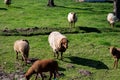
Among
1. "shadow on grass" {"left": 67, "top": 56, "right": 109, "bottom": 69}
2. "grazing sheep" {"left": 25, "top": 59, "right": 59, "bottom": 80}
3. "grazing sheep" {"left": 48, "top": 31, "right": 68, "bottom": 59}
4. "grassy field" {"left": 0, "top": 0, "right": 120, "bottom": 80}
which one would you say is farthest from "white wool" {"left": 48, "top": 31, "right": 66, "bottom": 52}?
"grazing sheep" {"left": 25, "top": 59, "right": 59, "bottom": 80}

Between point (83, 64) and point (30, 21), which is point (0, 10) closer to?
point (30, 21)

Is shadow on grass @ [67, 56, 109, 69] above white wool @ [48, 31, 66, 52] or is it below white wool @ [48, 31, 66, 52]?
below

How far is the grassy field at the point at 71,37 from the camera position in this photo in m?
23.2

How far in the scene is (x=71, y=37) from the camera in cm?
3086

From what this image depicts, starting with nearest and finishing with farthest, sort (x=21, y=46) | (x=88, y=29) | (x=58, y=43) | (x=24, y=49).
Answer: (x=24, y=49), (x=21, y=46), (x=58, y=43), (x=88, y=29)

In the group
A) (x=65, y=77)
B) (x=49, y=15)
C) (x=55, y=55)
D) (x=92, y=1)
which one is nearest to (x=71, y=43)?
(x=55, y=55)

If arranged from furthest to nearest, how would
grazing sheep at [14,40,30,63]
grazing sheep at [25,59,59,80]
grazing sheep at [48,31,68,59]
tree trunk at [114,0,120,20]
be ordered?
tree trunk at [114,0,120,20] → grazing sheep at [48,31,68,59] → grazing sheep at [14,40,30,63] → grazing sheep at [25,59,59,80]

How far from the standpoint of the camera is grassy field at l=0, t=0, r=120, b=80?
2325 centimetres

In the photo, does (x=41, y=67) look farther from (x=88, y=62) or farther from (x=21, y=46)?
(x=88, y=62)

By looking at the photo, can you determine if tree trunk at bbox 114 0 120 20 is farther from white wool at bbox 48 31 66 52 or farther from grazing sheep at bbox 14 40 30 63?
grazing sheep at bbox 14 40 30 63

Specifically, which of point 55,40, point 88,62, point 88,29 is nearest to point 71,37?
point 88,29

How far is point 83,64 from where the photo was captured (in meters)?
24.2

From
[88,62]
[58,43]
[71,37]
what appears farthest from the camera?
[71,37]

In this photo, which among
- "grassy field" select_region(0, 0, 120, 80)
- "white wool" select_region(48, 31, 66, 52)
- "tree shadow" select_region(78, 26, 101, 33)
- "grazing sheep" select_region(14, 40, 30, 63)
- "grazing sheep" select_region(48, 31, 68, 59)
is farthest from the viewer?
"tree shadow" select_region(78, 26, 101, 33)
